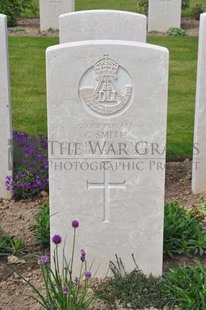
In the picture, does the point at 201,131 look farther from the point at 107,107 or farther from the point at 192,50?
the point at 192,50

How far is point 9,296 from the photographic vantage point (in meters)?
3.92

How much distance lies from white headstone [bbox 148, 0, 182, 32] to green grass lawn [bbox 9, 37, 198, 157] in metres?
1.08

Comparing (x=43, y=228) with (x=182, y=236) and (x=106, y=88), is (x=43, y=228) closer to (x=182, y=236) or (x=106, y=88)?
(x=182, y=236)

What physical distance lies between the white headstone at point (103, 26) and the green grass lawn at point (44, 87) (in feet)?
5.14

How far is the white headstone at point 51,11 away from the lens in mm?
13508

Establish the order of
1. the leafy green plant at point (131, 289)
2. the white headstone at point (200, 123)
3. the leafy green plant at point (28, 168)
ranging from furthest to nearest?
1. the leafy green plant at point (28, 168)
2. the white headstone at point (200, 123)
3. the leafy green plant at point (131, 289)

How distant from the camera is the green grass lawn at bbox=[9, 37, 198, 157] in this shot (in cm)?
718

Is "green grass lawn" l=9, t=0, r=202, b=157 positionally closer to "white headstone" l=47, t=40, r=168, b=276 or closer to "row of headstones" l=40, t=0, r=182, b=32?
"row of headstones" l=40, t=0, r=182, b=32

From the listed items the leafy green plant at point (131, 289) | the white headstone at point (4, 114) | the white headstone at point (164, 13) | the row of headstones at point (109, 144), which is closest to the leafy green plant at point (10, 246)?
the row of headstones at point (109, 144)

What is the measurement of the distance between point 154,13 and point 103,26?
8.31 metres

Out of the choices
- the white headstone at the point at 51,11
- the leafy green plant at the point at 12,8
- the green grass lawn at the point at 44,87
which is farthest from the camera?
the white headstone at the point at 51,11

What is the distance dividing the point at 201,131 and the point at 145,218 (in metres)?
1.76

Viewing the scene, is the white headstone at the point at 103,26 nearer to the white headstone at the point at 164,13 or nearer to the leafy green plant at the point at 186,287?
the leafy green plant at the point at 186,287

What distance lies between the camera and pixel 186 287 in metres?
3.73
